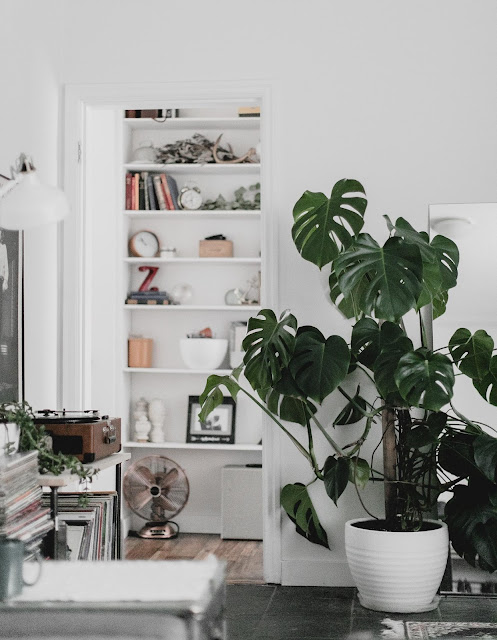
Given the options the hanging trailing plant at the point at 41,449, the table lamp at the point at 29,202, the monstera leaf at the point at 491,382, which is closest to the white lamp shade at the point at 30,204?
the table lamp at the point at 29,202

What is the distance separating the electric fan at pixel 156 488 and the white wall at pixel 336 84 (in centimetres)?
140

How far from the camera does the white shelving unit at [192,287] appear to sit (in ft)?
18.9

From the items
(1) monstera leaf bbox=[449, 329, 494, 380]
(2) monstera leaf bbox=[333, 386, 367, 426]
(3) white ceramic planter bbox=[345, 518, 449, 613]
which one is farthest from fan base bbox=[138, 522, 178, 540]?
(1) monstera leaf bbox=[449, 329, 494, 380]

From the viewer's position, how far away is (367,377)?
13.9 ft

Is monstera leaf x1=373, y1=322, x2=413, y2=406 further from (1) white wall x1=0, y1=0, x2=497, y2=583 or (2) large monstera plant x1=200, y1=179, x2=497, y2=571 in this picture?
(1) white wall x1=0, y1=0, x2=497, y2=583

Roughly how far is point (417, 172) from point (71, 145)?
175 cm

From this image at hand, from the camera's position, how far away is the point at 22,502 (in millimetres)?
2533

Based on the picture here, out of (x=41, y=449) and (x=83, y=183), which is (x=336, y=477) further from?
(x=83, y=183)

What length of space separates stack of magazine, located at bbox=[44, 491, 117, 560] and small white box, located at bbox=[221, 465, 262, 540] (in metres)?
1.89

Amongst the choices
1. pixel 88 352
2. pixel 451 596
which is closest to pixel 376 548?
pixel 451 596

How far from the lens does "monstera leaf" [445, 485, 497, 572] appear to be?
3.64 metres

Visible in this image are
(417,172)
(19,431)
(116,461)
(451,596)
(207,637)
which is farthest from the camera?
(417,172)

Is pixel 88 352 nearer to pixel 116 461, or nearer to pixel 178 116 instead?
pixel 116 461

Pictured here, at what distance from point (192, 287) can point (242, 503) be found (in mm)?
1462
